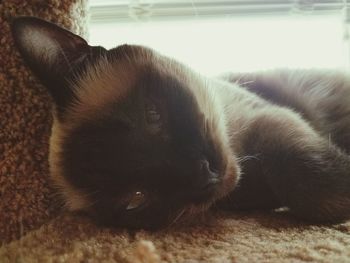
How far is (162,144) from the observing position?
1127 millimetres

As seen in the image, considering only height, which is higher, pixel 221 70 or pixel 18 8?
pixel 18 8

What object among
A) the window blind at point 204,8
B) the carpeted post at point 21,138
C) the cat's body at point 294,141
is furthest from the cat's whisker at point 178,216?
the window blind at point 204,8

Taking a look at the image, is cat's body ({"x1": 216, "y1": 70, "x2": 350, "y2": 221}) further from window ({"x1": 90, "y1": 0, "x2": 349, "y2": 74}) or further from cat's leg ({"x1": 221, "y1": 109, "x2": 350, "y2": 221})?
window ({"x1": 90, "y1": 0, "x2": 349, "y2": 74})

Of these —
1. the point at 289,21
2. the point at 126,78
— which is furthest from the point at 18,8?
the point at 289,21

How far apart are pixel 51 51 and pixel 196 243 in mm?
570

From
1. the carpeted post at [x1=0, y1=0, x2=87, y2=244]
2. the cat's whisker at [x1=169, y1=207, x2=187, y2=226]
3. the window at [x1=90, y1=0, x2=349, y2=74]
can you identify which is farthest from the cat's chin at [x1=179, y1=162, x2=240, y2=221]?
the window at [x1=90, y1=0, x2=349, y2=74]

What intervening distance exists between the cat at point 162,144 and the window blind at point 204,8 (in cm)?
52

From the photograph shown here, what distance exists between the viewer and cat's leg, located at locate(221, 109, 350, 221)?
1145 mm

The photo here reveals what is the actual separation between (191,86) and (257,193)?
31 cm

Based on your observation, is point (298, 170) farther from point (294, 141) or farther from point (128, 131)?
point (128, 131)

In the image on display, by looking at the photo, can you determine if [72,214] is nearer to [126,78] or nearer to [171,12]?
[126,78]

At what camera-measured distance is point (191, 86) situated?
1.29 m

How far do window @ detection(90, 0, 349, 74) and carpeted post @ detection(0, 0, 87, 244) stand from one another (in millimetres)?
574

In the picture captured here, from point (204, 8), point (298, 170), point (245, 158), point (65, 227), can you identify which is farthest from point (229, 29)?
point (65, 227)
